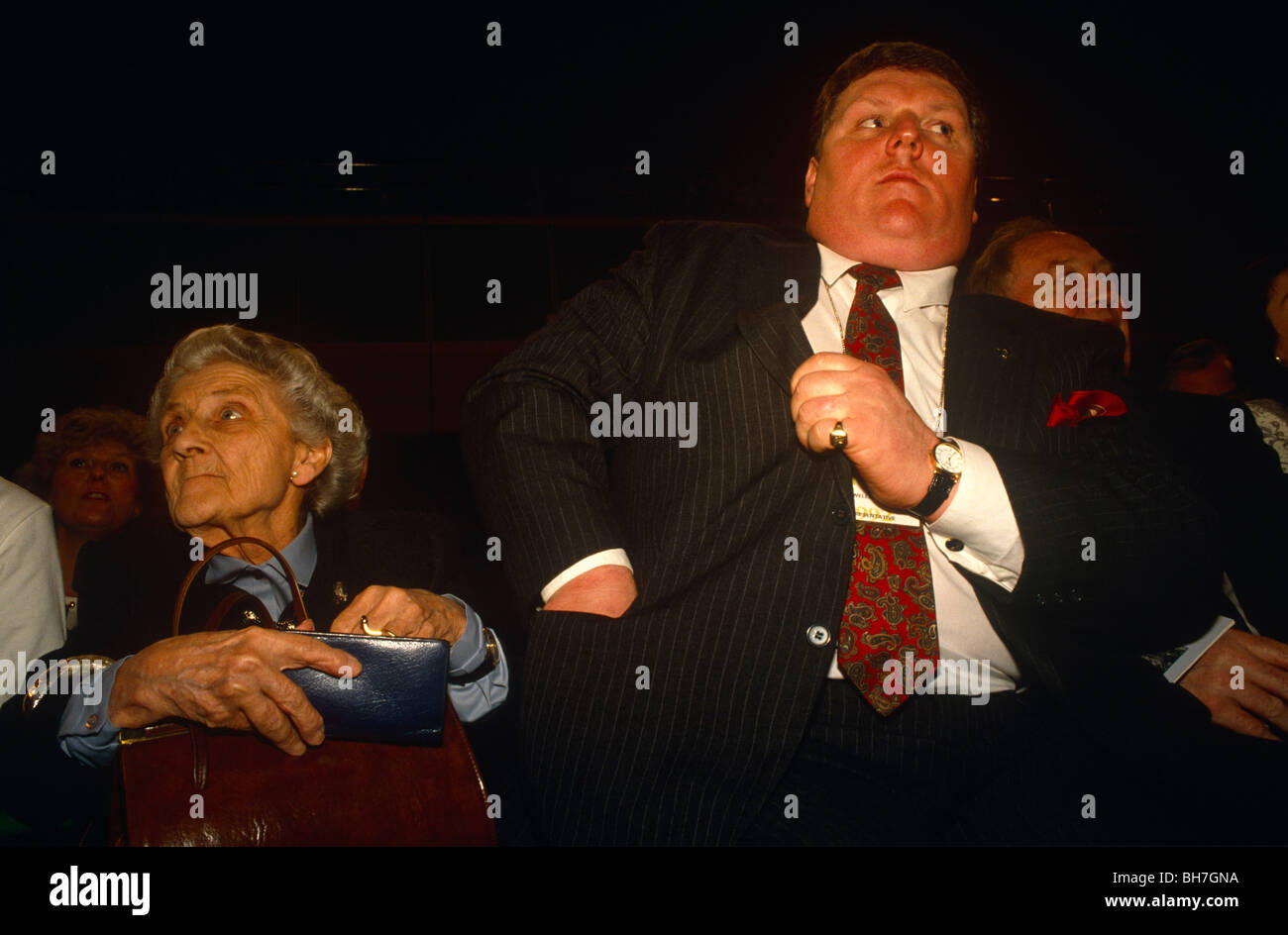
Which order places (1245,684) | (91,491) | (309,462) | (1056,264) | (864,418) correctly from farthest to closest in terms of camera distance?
(91,491), (1056,264), (309,462), (1245,684), (864,418)

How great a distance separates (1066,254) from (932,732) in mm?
1682

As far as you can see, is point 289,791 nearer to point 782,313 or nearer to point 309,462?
point 309,462

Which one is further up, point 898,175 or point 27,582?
point 898,175

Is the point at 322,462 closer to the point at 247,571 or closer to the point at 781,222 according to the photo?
the point at 247,571

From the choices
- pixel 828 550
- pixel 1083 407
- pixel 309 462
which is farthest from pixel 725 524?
pixel 309 462

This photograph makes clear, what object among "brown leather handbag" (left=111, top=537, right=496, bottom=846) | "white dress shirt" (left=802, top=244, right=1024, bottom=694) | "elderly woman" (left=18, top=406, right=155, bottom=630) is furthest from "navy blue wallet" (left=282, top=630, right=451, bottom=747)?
"elderly woman" (left=18, top=406, right=155, bottom=630)

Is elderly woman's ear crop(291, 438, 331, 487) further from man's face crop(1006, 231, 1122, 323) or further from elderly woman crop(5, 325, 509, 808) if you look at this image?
man's face crop(1006, 231, 1122, 323)

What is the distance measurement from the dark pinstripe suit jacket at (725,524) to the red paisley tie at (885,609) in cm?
7

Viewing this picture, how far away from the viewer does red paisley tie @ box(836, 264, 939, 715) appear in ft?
3.75

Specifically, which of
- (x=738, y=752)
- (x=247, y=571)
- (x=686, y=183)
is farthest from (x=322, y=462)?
(x=686, y=183)

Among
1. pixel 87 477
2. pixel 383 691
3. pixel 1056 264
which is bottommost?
pixel 383 691

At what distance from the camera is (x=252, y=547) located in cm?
165

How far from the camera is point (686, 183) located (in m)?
4.42

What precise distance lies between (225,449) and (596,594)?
973 millimetres
